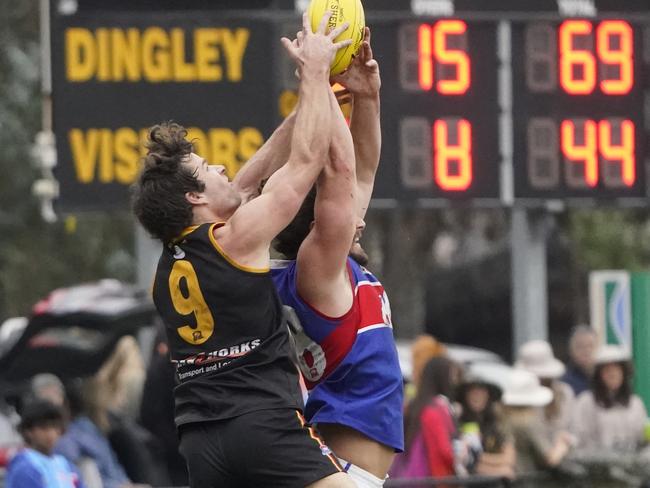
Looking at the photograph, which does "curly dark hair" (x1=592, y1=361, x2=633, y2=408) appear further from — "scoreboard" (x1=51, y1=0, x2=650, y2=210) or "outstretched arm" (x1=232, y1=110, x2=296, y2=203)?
"outstretched arm" (x1=232, y1=110, x2=296, y2=203)

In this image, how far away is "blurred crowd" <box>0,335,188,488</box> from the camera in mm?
10766

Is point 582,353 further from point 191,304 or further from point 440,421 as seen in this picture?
point 191,304

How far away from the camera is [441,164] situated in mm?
14484

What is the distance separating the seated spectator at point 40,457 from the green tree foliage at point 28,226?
73.4 ft

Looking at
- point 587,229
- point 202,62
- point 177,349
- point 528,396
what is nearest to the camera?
point 177,349

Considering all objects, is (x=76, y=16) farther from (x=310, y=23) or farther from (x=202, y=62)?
(x=310, y=23)

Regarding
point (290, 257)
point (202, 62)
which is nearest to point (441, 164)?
point (202, 62)

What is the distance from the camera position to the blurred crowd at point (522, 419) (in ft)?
37.4

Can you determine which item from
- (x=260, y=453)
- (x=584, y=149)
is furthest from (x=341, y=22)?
(x=584, y=149)

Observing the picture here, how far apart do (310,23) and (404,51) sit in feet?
25.6

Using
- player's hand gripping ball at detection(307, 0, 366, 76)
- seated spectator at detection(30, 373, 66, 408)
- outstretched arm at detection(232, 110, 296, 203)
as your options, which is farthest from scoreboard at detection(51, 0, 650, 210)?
player's hand gripping ball at detection(307, 0, 366, 76)

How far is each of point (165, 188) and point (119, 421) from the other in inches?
204

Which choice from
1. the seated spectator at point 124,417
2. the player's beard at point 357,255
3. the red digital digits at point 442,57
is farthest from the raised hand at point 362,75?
the red digital digits at point 442,57

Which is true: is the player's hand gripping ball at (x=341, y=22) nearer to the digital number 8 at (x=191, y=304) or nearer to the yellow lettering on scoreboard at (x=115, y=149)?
the digital number 8 at (x=191, y=304)
